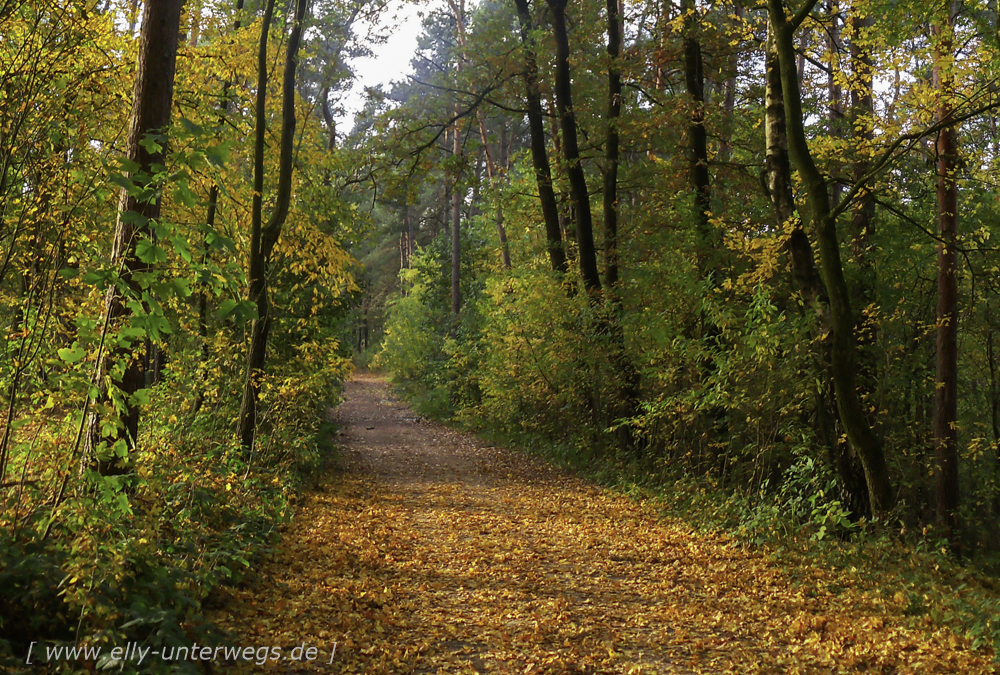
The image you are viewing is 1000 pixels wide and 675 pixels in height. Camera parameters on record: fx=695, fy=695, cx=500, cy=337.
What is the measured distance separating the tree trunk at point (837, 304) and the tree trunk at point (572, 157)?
6.41 metres

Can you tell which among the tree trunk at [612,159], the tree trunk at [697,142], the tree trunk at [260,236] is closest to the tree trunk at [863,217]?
the tree trunk at [697,142]

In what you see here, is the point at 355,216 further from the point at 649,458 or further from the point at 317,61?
the point at 649,458

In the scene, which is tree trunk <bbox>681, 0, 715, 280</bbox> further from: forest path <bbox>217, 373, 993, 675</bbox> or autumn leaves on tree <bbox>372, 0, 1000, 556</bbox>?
forest path <bbox>217, 373, 993, 675</bbox>

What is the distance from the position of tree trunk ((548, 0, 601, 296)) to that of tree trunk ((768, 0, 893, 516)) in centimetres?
641

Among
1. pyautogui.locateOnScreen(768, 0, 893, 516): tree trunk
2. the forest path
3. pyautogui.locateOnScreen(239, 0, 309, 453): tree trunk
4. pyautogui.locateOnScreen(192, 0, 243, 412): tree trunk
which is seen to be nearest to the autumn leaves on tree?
pyautogui.locateOnScreen(768, 0, 893, 516): tree trunk

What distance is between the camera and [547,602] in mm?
5801

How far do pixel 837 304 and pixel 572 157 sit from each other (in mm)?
7726

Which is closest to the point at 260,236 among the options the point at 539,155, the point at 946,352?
the point at 539,155

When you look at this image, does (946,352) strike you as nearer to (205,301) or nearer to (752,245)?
(752,245)

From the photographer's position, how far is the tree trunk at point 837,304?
23.4 feet

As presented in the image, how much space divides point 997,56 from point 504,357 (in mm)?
10575

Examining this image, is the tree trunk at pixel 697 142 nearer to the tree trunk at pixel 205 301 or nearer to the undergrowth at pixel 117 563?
the tree trunk at pixel 205 301

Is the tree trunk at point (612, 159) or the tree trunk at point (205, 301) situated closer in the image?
the tree trunk at point (205, 301)

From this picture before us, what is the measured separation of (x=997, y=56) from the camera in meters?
6.90
